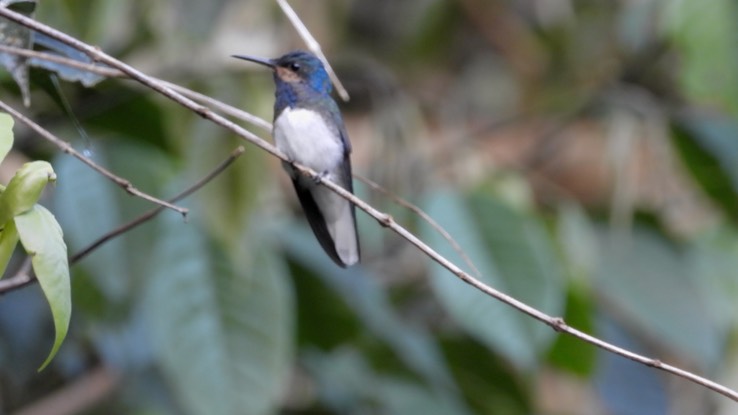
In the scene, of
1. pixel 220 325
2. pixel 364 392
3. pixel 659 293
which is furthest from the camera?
pixel 364 392

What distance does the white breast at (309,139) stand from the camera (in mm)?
1717

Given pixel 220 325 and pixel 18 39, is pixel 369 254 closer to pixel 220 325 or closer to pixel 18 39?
pixel 220 325

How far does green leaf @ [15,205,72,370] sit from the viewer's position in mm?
852

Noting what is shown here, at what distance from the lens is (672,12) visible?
101 inches

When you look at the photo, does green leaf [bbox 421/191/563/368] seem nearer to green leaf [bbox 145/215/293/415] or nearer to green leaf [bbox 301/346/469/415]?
green leaf [bbox 145/215/293/415]

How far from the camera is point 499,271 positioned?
2516 mm

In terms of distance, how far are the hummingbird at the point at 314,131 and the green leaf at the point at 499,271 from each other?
0.61 metres

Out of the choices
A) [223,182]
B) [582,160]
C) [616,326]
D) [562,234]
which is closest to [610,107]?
[562,234]

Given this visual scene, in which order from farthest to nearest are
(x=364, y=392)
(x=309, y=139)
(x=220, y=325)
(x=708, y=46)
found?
(x=364, y=392), (x=708, y=46), (x=220, y=325), (x=309, y=139)

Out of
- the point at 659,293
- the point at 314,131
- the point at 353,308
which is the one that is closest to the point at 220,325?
the point at 353,308

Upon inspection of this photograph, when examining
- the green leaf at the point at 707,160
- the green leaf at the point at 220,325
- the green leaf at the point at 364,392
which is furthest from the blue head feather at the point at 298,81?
the green leaf at the point at 707,160

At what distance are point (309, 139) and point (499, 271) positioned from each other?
2.81 feet

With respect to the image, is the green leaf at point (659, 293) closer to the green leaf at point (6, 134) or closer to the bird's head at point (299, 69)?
the bird's head at point (299, 69)

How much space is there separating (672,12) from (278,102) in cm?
112
